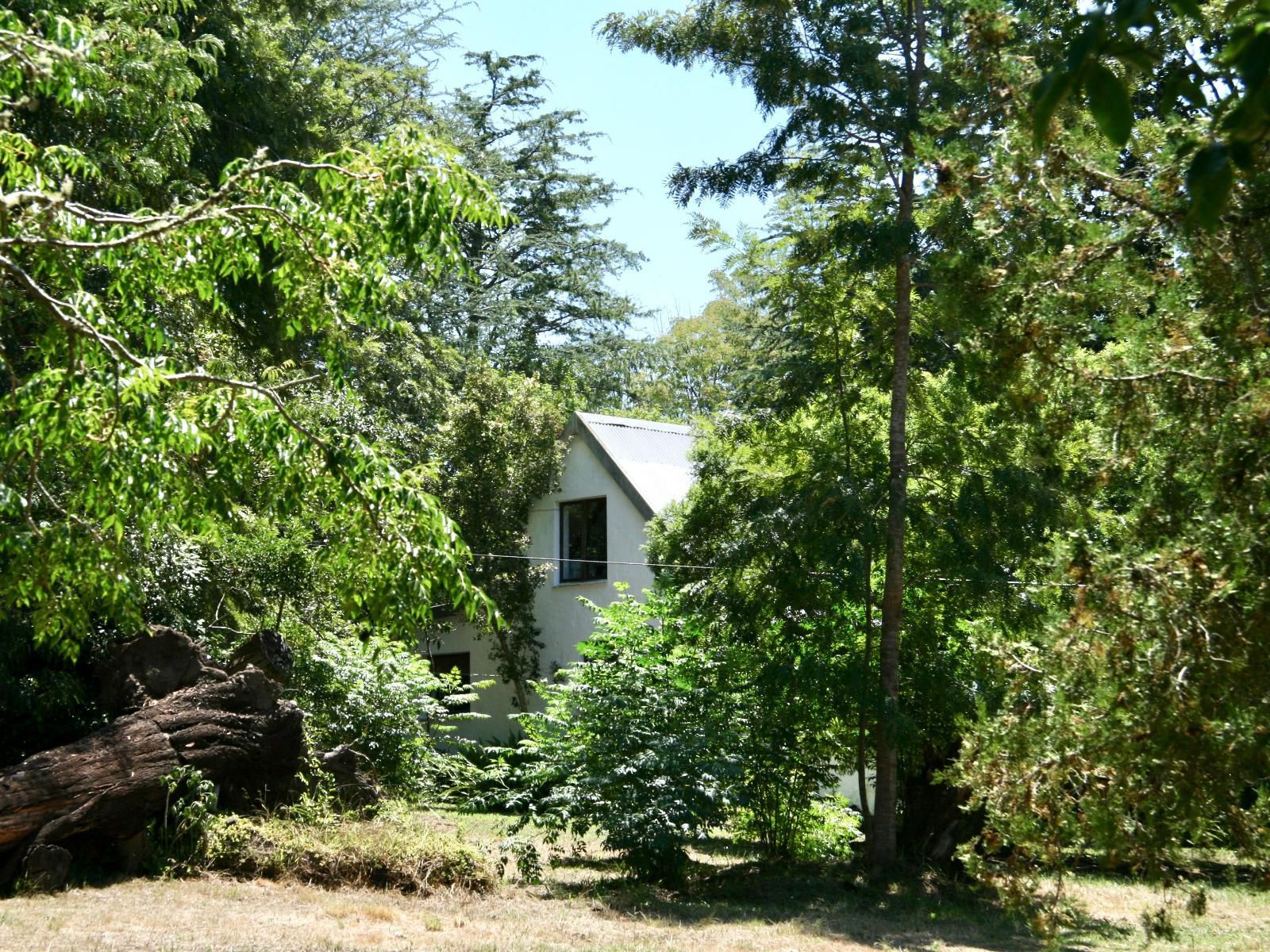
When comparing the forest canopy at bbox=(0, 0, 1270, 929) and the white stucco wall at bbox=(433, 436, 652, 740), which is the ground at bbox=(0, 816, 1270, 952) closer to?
the forest canopy at bbox=(0, 0, 1270, 929)

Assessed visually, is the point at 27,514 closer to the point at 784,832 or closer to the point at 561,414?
the point at 784,832

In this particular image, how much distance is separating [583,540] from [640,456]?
2.03 metres

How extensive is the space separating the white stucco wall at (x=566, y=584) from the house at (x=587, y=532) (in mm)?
16

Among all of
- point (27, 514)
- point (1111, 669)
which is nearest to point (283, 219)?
point (27, 514)

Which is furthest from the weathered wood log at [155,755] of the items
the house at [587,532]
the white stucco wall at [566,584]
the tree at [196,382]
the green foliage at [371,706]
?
the house at [587,532]

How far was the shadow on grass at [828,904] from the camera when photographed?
36.1 feet

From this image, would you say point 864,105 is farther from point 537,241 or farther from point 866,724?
point 537,241

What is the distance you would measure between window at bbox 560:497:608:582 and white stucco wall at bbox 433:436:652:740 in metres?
0.15

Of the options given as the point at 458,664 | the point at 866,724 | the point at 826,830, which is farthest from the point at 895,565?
the point at 458,664

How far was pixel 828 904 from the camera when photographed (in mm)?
12250

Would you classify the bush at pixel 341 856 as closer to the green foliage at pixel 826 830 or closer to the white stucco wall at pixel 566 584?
the green foliage at pixel 826 830

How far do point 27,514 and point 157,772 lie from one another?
229 inches

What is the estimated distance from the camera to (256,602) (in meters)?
15.0

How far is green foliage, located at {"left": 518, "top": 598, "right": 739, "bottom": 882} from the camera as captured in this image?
1219 cm
